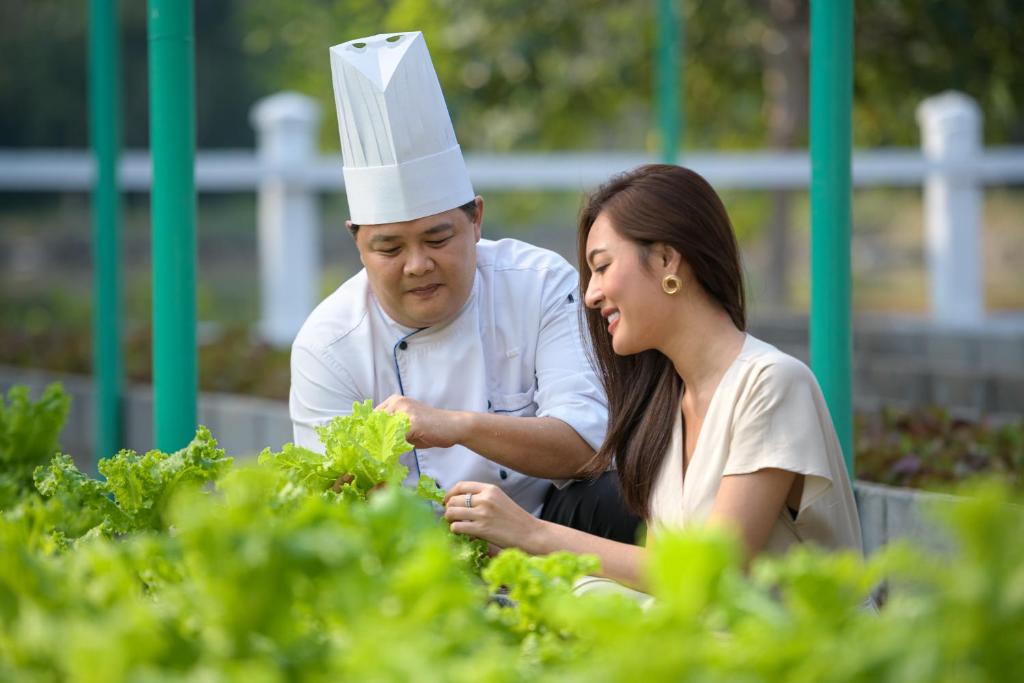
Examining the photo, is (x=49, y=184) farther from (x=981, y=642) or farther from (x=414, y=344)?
(x=981, y=642)

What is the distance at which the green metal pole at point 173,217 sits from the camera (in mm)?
3436

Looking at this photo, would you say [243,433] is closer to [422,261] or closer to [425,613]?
[422,261]

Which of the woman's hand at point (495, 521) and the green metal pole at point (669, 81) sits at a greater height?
the green metal pole at point (669, 81)

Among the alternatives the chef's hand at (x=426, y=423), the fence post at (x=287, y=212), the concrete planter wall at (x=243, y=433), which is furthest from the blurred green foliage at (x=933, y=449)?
the fence post at (x=287, y=212)

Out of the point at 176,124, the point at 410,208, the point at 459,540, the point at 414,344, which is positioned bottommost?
the point at 459,540

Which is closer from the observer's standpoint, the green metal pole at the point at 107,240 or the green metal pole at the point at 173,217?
the green metal pole at the point at 173,217

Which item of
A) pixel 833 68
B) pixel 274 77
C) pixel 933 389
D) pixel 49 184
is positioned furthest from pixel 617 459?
pixel 274 77

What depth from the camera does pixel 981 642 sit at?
1.26 metres

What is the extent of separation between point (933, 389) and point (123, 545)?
16.0 ft

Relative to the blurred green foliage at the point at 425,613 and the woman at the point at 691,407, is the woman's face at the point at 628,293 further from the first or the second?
the blurred green foliage at the point at 425,613

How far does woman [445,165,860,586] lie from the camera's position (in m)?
2.46

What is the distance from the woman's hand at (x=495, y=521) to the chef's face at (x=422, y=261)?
0.67 metres

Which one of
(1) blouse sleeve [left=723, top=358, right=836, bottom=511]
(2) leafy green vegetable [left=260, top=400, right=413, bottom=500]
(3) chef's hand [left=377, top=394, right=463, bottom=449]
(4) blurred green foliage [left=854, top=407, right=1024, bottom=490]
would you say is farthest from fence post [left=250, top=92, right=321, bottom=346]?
(1) blouse sleeve [left=723, top=358, right=836, bottom=511]

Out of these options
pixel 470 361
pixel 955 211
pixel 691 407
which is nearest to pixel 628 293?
pixel 691 407
